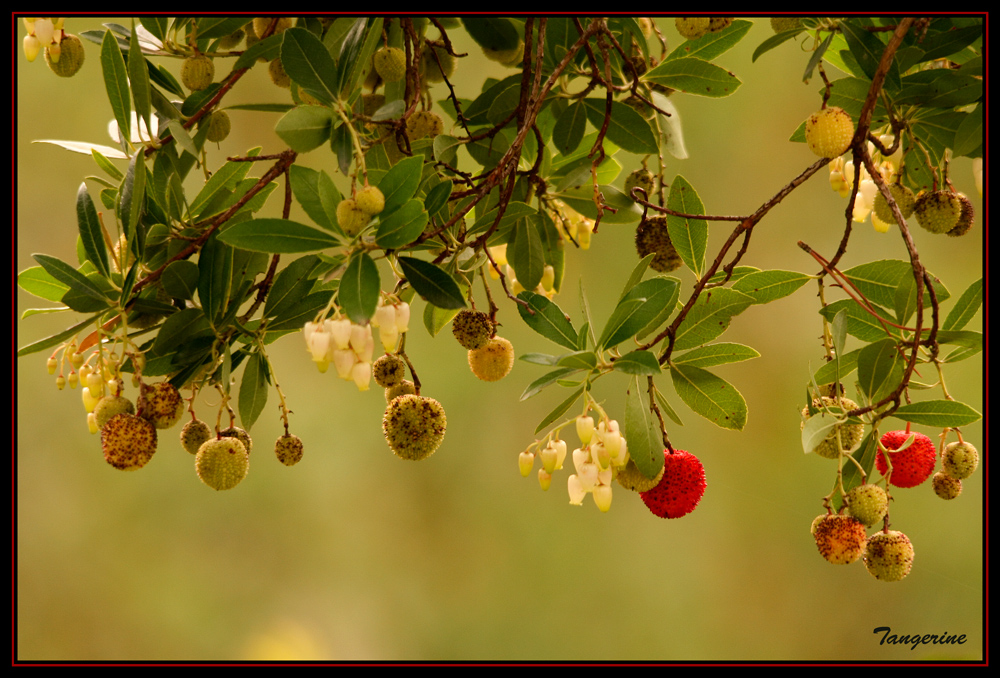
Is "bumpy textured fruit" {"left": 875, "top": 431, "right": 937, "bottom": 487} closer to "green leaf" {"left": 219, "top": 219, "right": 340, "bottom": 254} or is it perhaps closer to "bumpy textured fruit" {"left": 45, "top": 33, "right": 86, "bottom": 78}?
"green leaf" {"left": 219, "top": 219, "right": 340, "bottom": 254}

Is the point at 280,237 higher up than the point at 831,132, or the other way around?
the point at 280,237

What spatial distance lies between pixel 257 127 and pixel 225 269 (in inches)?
94.6

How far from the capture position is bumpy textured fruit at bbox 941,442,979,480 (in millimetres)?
916

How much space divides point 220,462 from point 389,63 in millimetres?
575

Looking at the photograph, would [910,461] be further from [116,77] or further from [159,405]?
[116,77]

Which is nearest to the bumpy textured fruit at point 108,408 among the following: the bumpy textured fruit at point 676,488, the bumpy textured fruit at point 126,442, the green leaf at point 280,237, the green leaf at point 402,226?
the bumpy textured fruit at point 126,442

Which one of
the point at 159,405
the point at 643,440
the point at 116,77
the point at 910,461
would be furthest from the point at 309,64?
the point at 910,461

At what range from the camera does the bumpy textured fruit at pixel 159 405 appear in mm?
835

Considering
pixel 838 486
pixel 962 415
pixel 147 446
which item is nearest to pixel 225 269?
pixel 147 446

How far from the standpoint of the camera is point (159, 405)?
Result: 84 cm

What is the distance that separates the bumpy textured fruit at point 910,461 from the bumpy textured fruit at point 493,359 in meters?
0.49

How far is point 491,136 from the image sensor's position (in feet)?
3.28
